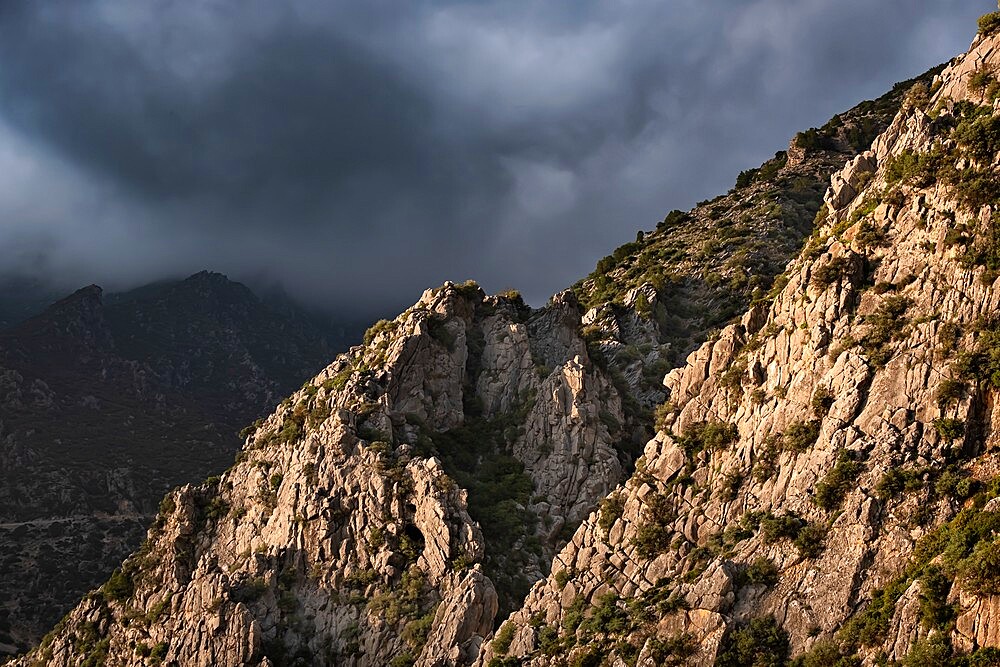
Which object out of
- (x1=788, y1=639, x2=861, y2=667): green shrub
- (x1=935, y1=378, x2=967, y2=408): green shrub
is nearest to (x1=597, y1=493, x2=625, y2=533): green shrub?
(x1=788, y1=639, x2=861, y2=667): green shrub

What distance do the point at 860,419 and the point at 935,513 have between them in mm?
5731

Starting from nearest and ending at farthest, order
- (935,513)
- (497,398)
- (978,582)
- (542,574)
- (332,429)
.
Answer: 1. (978,582)
2. (935,513)
3. (542,574)
4. (332,429)
5. (497,398)

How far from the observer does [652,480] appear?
57.9 meters

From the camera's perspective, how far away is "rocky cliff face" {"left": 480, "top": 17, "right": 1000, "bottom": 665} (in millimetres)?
43844

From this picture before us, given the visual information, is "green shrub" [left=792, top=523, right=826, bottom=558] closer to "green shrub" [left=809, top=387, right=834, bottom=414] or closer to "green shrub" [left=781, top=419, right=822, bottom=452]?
"green shrub" [left=781, top=419, right=822, bottom=452]

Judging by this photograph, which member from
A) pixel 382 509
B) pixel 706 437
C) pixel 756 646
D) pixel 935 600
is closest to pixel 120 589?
pixel 382 509

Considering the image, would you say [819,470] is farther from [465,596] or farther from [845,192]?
[845,192]

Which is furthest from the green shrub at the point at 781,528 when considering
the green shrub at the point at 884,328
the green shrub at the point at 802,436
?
the green shrub at the point at 884,328

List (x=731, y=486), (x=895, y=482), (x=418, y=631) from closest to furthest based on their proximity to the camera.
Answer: (x=895, y=482) < (x=731, y=486) < (x=418, y=631)

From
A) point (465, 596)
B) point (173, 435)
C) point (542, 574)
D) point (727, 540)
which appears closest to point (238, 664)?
point (465, 596)

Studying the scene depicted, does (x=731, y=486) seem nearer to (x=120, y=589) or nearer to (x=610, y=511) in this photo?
(x=610, y=511)

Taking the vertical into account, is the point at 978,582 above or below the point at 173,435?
below

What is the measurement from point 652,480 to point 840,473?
1186 cm

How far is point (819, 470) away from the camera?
163ft
